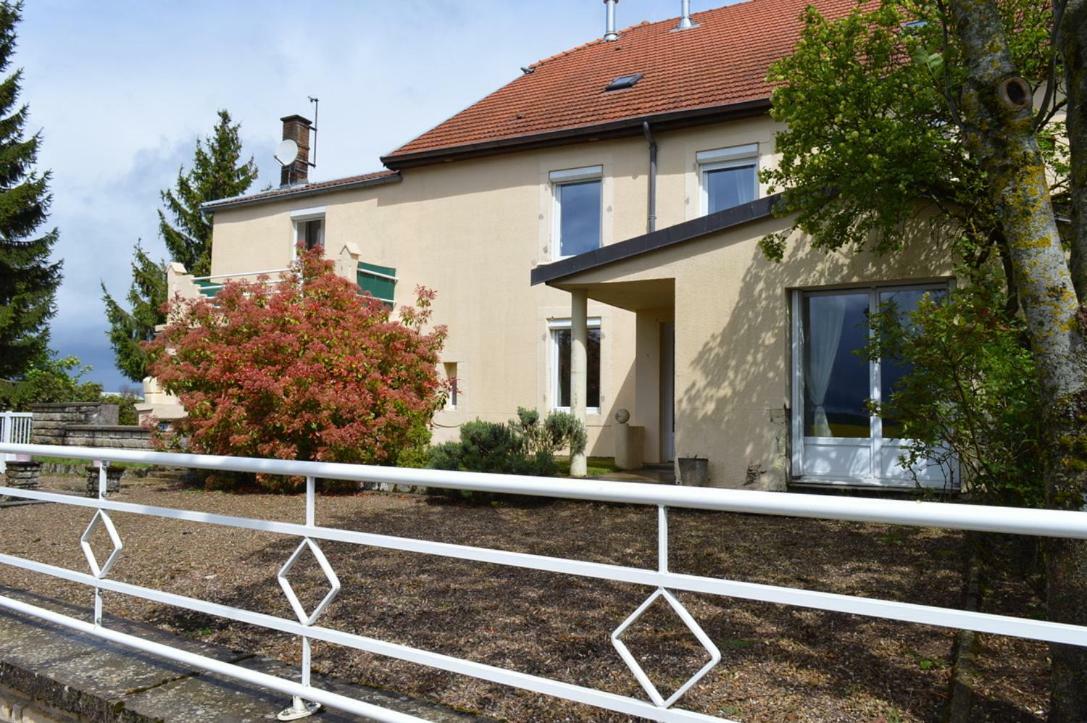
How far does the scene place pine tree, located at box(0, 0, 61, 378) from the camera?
73.1 feet

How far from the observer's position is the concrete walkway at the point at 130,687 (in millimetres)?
2705

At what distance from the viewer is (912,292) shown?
854cm

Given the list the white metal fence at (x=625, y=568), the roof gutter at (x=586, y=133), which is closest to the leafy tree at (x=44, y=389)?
the roof gutter at (x=586, y=133)

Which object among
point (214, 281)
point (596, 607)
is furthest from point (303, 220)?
point (596, 607)

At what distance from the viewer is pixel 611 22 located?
59.4ft

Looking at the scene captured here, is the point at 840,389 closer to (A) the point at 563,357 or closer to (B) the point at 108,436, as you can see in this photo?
(A) the point at 563,357

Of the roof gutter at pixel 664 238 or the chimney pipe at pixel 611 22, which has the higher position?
the chimney pipe at pixel 611 22

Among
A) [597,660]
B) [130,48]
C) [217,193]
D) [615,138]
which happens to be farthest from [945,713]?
[217,193]

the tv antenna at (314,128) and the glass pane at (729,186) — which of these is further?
the tv antenna at (314,128)

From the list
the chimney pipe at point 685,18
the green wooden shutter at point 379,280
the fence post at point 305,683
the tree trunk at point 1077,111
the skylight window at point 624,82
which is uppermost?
the chimney pipe at point 685,18

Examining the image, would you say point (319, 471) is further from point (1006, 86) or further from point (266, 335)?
point (266, 335)

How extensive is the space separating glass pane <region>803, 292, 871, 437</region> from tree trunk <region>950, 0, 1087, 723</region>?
5.90 metres

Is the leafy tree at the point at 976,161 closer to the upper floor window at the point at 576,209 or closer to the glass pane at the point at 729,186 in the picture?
the glass pane at the point at 729,186

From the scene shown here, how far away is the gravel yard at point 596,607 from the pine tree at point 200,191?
22537mm
